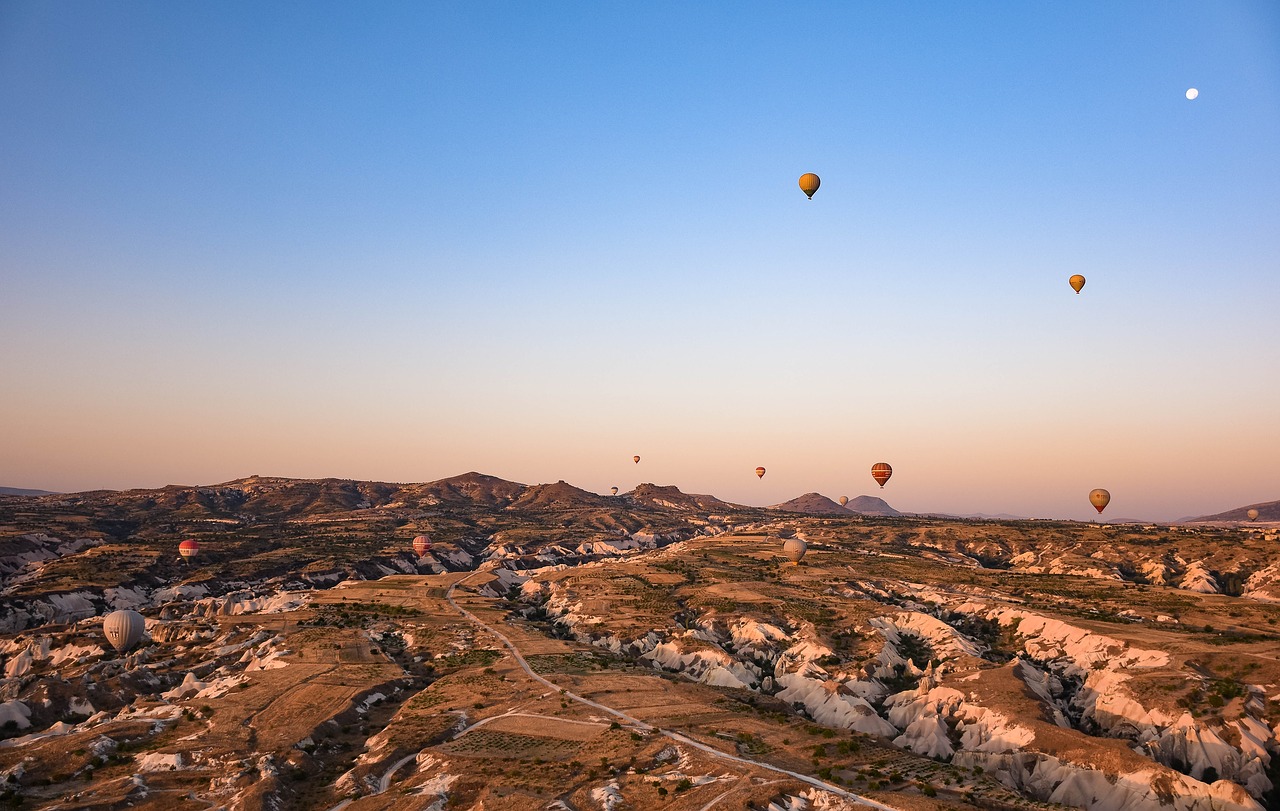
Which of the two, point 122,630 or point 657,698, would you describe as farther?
point 122,630

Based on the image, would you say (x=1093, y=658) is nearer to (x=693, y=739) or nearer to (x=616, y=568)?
(x=693, y=739)

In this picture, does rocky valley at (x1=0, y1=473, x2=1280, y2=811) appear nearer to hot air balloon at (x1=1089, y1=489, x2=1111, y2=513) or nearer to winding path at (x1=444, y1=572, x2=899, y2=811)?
winding path at (x1=444, y1=572, x2=899, y2=811)

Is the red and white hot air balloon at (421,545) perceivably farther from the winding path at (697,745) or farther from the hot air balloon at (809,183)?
the hot air balloon at (809,183)

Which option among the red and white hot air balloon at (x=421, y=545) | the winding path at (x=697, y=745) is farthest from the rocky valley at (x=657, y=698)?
the red and white hot air balloon at (x=421, y=545)

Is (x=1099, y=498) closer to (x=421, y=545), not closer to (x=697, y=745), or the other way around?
(x=697, y=745)

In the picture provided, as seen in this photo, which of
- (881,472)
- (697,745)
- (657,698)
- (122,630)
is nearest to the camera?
(697,745)

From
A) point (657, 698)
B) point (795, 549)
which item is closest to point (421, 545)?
point (795, 549)

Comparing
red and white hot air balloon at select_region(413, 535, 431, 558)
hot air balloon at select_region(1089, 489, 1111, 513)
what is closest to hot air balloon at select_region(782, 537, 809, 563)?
hot air balloon at select_region(1089, 489, 1111, 513)
